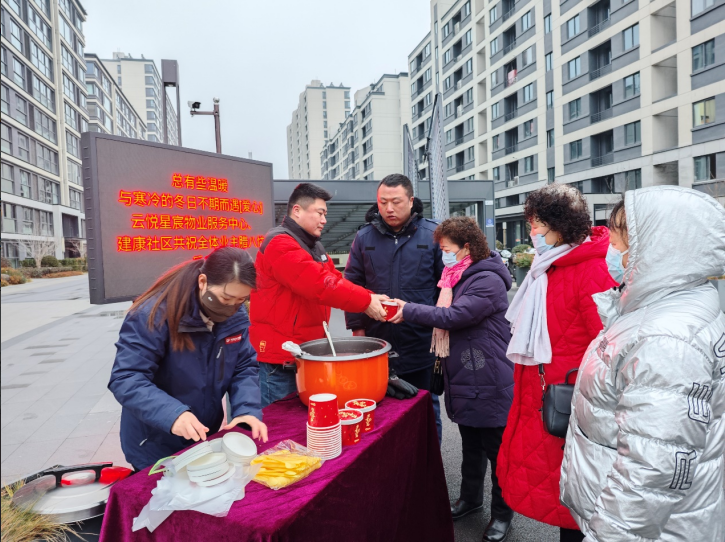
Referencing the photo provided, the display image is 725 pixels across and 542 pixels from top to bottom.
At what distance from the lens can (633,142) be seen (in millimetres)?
23172

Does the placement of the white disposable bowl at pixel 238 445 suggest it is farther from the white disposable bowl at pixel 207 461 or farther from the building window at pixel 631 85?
the building window at pixel 631 85

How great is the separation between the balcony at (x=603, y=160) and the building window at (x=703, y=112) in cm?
508

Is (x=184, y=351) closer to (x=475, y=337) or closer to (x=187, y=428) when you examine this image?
(x=187, y=428)

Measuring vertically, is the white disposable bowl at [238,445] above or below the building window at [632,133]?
below

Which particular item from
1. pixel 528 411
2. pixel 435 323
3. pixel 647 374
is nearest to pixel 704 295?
pixel 647 374

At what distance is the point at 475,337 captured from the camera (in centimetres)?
274

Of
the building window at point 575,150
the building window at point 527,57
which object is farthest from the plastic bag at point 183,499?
the building window at point 527,57

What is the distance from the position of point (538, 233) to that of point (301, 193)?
56.8 inches

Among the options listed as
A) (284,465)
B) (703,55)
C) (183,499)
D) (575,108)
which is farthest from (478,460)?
(575,108)

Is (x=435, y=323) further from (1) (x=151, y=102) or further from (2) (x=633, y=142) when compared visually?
(1) (x=151, y=102)

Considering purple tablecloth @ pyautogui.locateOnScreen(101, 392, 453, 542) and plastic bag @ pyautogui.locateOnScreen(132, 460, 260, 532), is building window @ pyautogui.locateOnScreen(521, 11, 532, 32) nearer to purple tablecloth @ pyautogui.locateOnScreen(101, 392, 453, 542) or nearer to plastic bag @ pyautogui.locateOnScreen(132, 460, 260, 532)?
purple tablecloth @ pyautogui.locateOnScreen(101, 392, 453, 542)

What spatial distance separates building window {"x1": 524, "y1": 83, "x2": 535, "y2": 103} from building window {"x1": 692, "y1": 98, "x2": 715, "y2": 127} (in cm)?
1288

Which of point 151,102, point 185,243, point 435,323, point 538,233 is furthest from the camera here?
point 151,102

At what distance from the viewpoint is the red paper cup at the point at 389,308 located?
9.46 feet
